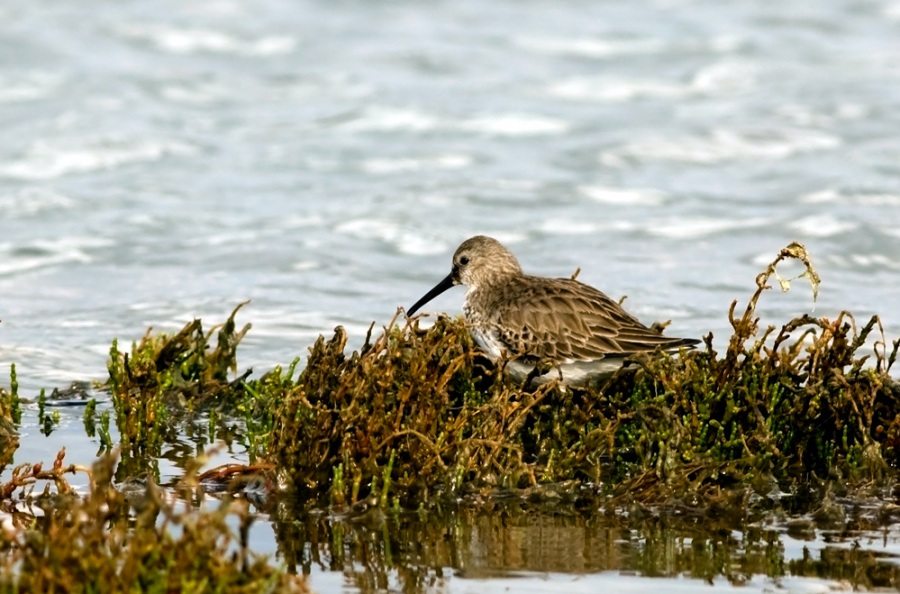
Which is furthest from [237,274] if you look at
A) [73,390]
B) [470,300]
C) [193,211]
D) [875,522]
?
[875,522]

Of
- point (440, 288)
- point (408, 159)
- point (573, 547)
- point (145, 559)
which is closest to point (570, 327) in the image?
point (440, 288)

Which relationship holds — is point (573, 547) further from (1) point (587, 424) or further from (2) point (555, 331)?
(2) point (555, 331)

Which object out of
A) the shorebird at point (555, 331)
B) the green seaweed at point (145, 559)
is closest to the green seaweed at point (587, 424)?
the shorebird at point (555, 331)

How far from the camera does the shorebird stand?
8102 millimetres

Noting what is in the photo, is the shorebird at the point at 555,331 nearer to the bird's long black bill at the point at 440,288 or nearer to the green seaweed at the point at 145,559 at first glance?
the bird's long black bill at the point at 440,288

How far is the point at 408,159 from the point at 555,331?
10.6 m

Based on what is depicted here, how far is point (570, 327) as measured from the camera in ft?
27.1

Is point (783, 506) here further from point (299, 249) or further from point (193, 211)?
point (193, 211)

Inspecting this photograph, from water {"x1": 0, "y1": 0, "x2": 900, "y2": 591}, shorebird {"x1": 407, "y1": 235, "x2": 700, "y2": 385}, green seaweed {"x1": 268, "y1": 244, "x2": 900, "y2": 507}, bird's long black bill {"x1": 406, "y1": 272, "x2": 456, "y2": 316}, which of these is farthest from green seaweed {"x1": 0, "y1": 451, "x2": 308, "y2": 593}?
bird's long black bill {"x1": 406, "y1": 272, "x2": 456, "y2": 316}

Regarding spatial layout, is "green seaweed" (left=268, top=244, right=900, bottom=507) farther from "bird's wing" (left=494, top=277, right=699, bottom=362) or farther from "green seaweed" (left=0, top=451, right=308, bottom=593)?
"green seaweed" (left=0, top=451, right=308, bottom=593)

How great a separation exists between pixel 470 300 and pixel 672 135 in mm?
10915

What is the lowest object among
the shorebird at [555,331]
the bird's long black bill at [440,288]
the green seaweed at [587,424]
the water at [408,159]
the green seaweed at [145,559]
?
the green seaweed at [145,559]

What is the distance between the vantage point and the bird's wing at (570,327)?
320 inches

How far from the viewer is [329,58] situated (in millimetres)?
22906
